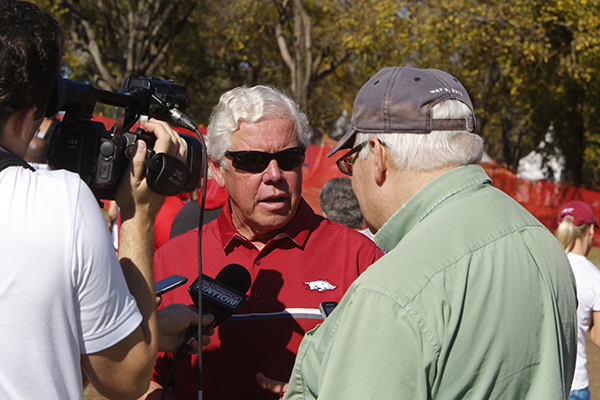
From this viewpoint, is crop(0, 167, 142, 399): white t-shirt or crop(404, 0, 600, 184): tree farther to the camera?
crop(404, 0, 600, 184): tree

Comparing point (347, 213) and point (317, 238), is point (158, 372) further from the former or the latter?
point (347, 213)

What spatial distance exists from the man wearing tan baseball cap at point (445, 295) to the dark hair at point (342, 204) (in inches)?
94.6

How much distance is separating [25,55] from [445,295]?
3.45 feet

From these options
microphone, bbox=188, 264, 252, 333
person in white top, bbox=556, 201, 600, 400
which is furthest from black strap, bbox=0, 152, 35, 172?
person in white top, bbox=556, 201, 600, 400

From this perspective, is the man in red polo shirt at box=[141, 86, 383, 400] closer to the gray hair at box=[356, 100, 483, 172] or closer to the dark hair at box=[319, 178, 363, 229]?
the gray hair at box=[356, 100, 483, 172]

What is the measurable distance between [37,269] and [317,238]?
134 centimetres

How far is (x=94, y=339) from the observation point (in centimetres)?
118

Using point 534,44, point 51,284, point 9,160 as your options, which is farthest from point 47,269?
point 534,44

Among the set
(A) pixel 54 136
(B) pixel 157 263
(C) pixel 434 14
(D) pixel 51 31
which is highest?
(C) pixel 434 14

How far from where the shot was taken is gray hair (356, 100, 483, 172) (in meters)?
1.42

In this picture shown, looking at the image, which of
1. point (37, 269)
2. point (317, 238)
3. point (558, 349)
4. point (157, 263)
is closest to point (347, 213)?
point (317, 238)

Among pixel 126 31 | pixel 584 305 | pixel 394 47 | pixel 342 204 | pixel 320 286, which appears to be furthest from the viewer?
pixel 126 31

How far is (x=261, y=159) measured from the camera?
7.49 ft

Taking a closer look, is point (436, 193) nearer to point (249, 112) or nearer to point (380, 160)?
point (380, 160)
